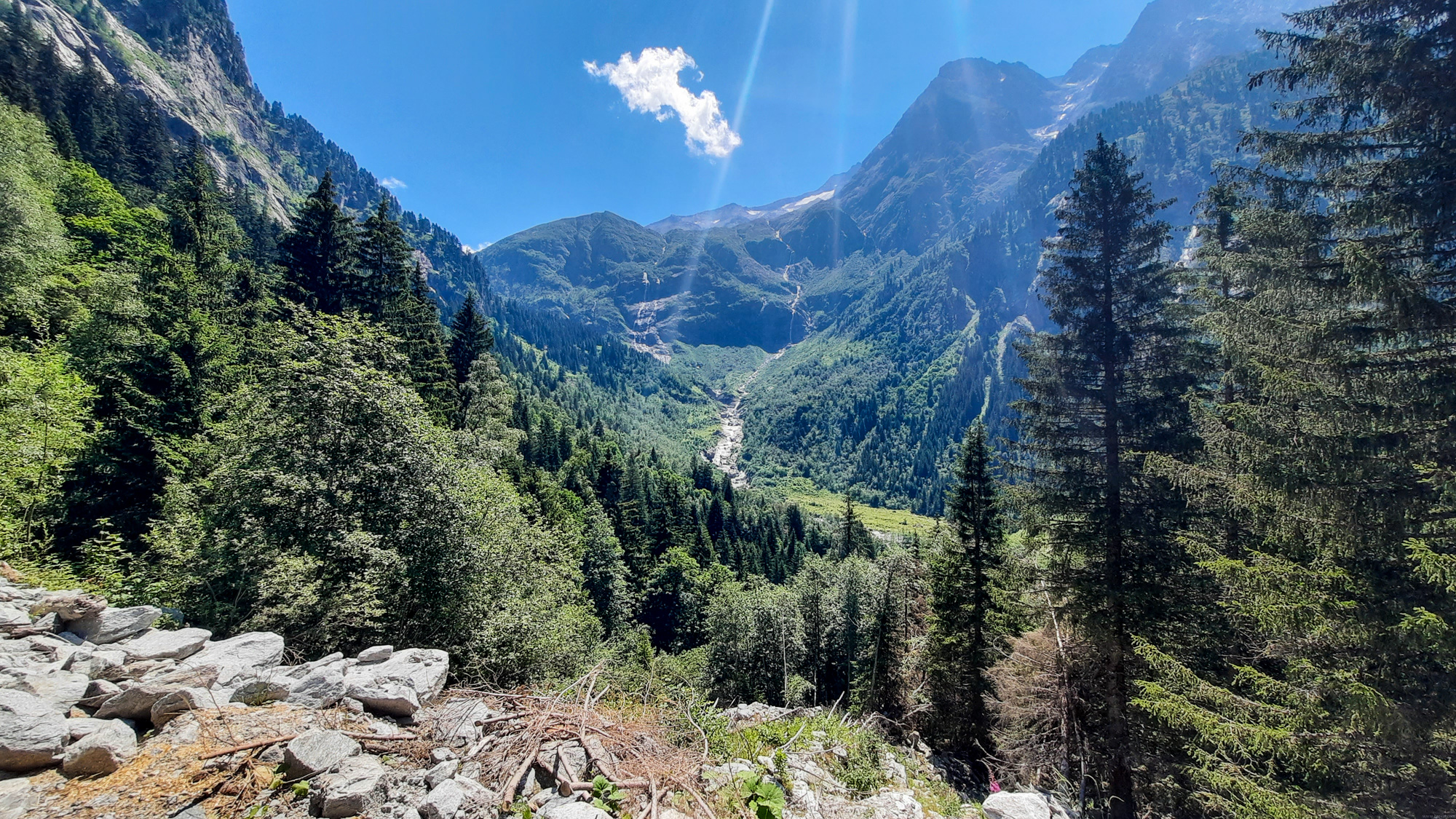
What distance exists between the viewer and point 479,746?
5598 mm

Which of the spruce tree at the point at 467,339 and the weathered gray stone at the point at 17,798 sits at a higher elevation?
the spruce tree at the point at 467,339

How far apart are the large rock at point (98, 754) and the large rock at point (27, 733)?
136 mm

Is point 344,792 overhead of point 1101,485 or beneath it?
beneath

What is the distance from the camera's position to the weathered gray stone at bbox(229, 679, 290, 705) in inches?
218

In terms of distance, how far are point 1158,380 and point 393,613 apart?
60.3 ft

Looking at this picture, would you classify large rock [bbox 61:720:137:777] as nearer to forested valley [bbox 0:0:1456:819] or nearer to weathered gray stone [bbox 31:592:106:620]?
weathered gray stone [bbox 31:592:106:620]

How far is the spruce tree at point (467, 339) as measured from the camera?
108ft

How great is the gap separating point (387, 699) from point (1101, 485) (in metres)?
14.7

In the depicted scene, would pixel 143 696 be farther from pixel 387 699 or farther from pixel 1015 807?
pixel 1015 807

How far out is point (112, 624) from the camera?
6.29 metres

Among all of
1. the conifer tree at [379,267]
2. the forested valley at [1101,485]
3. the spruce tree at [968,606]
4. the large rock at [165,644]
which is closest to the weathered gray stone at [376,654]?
the large rock at [165,644]

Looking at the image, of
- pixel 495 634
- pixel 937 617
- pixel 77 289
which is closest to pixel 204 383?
pixel 77 289

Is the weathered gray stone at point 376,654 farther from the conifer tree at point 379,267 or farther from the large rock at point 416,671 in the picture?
the conifer tree at point 379,267

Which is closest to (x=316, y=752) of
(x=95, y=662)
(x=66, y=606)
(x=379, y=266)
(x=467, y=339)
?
(x=95, y=662)
